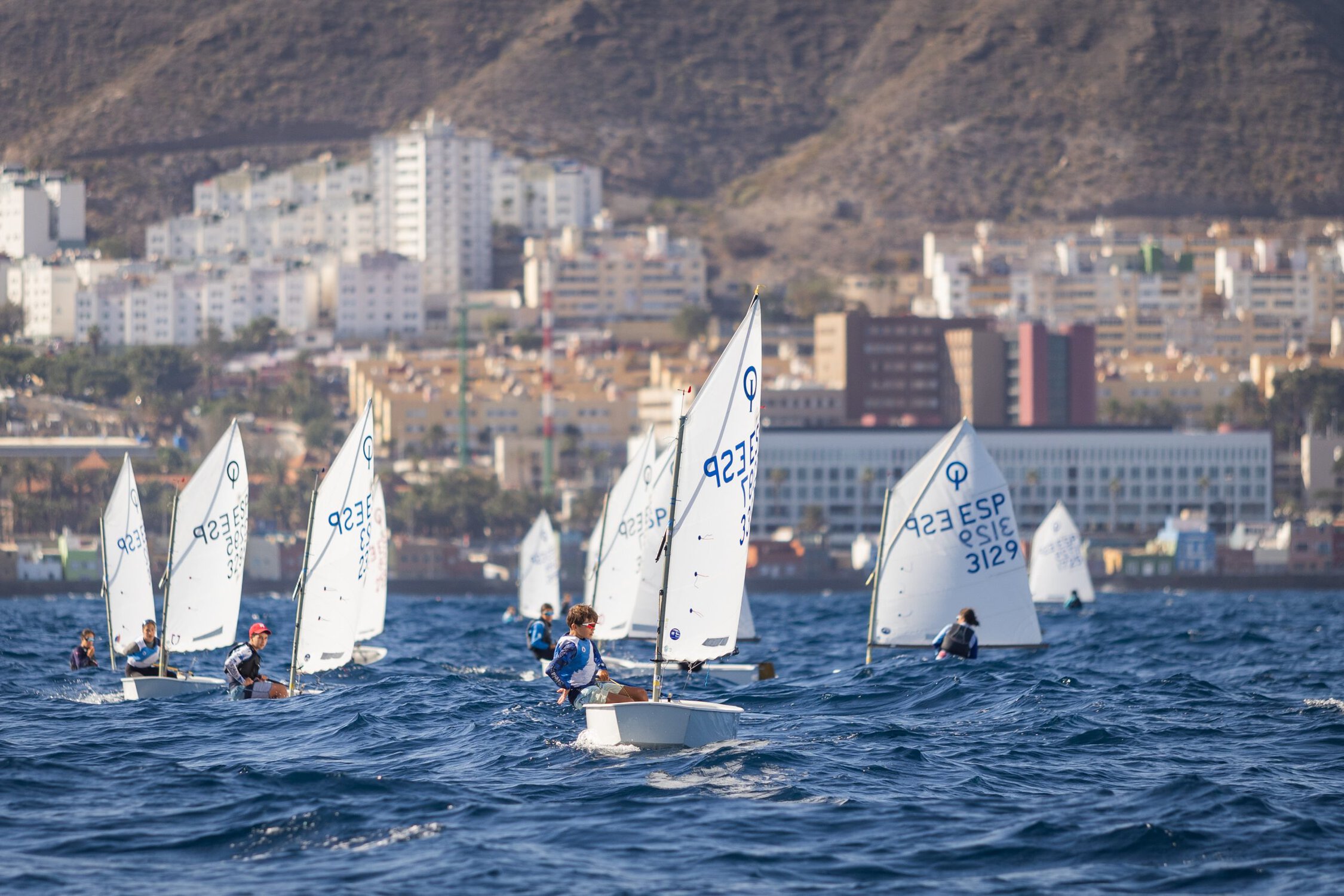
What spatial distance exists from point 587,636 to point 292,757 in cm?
379

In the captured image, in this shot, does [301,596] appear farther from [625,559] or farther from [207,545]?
[625,559]

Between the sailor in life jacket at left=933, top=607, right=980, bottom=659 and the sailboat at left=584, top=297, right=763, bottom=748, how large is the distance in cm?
1078

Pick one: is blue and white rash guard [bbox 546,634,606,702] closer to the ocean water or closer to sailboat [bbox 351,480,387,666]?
the ocean water

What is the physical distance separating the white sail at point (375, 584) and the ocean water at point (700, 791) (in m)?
11.0

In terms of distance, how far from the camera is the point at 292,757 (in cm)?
2614

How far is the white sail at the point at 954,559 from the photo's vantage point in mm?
39250

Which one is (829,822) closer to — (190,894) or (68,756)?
(190,894)

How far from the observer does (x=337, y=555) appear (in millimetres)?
33906

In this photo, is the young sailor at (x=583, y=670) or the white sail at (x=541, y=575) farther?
the white sail at (x=541, y=575)

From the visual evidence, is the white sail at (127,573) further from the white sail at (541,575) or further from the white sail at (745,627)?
the white sail at (541,575)

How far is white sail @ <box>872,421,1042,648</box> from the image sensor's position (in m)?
39.2

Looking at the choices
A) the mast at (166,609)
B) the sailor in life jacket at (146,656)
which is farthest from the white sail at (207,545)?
the sailor in life jacket at (146,656)

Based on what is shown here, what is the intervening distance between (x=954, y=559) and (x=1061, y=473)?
147 meters

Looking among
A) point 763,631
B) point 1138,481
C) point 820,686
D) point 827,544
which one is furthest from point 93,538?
point 820,686
